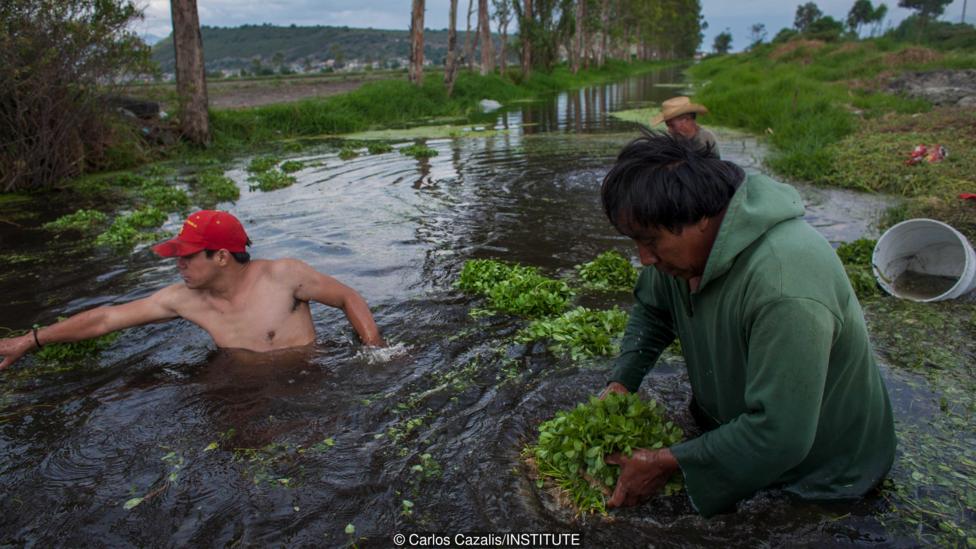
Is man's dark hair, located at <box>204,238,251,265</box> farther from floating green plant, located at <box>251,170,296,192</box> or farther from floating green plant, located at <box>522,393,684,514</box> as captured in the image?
floating green plant, located at <box>251,170,296,192</box>

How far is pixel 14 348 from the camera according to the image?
495 centimetres

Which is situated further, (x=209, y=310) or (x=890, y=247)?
(x=890, y=247)

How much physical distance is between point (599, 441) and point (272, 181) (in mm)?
11438

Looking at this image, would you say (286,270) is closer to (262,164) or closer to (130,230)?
(130,230)

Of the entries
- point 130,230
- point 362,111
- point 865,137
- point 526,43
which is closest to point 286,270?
point 130,230

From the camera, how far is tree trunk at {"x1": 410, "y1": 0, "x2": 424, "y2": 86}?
2708 centimetres

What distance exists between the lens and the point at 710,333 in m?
2.67

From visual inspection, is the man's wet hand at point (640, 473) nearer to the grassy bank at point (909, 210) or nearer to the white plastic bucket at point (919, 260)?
the grassy bank at point (909, 210)

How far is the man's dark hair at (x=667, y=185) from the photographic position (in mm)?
2289

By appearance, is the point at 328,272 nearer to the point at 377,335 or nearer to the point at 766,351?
the point at 377,335

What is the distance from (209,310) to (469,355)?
2.05 m

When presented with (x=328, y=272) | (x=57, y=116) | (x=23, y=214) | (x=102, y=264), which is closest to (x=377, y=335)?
(x=328, y=272)

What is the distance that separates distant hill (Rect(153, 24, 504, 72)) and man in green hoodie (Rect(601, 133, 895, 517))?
164436mm

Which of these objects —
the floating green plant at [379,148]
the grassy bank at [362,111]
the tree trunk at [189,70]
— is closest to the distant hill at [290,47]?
the grassy bank at [362,111]
